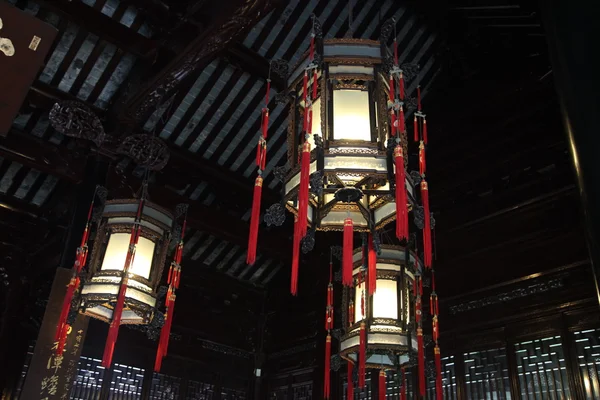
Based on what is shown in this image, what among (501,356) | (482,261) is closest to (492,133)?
(482,261)

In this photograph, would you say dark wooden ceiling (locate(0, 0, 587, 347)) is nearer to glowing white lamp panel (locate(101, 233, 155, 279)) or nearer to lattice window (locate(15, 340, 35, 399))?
lattice window (locate(15, 340, 35, 399))

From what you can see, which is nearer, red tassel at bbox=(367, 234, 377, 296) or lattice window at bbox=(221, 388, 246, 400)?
red tassel at bbox=(367, 234, 377, 296)

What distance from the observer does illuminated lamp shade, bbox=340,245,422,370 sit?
356 cm

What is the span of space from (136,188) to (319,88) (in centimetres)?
348

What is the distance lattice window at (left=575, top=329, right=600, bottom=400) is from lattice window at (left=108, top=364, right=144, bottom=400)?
4684 millimetres

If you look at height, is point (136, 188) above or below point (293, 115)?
above

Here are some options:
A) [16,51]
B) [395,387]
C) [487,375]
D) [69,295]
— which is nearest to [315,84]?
[16,51]

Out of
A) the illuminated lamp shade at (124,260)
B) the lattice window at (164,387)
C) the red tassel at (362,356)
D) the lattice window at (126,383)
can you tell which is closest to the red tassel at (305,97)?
the red tassel at (362,356)

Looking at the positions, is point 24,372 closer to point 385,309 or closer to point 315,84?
point 385,309

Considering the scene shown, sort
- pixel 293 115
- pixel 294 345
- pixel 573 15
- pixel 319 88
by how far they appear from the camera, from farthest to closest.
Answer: pixel 294 345 → pixel 293 115 → pixel 319 88 → pixel 573 15

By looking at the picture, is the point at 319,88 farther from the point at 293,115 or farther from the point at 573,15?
the point at 573,15

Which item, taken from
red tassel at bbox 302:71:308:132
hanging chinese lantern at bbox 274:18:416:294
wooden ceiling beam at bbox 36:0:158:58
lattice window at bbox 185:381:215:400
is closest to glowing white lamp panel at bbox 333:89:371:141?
hanging chinese lantern at bbox 274:18:416:294

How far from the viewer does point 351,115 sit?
8.84ft

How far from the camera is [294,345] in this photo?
705cm
